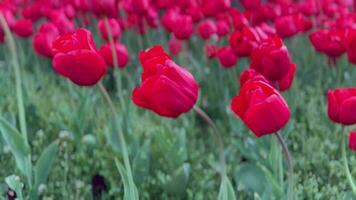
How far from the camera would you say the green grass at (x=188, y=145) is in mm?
2305

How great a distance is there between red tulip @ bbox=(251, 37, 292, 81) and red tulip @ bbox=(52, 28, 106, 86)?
37cm

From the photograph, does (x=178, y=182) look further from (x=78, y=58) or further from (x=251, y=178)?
(x=78, y=58)

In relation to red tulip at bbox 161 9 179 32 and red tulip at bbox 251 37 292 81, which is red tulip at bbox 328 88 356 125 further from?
red tulip at bbox 161 9 179 32

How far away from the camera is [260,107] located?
145 centimetres

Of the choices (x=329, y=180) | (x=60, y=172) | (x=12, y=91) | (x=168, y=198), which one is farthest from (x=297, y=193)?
(x=12, y=91)

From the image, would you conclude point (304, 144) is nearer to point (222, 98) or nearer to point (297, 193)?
point (297, 193)

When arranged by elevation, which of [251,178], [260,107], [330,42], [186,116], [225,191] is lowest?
[186,116]

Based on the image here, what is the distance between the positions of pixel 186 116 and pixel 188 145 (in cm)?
34

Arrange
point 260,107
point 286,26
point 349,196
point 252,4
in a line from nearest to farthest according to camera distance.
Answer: point 260,107
point 349,196
point 286,26
point 252,4

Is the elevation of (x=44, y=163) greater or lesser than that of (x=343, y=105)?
lesser

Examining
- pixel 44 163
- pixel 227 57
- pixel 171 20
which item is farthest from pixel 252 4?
pixel 44 163

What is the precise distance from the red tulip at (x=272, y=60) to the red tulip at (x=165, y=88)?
0.25 m

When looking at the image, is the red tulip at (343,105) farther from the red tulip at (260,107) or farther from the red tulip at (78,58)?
the red tulip at (78,58)

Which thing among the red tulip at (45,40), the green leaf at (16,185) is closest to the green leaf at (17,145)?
the green leaf at (16,185)
